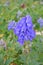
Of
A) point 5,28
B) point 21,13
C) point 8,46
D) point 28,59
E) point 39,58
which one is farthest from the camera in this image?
point 21,13

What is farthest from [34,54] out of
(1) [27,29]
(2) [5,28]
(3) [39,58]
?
(2) [5,28]

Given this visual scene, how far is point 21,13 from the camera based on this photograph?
2494 millimetres

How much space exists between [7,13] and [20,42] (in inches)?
31.2

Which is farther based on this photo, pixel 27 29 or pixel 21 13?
pixel 21 13

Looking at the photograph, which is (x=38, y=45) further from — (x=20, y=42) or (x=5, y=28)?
(x=5, y=28)

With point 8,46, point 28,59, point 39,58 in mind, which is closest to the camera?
point 28,59

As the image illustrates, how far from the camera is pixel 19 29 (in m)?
1.75

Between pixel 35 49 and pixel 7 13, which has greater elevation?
pixel 7 13

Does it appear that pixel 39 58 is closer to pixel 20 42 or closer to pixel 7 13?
pixel 20 42

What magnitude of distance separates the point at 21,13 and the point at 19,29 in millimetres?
762

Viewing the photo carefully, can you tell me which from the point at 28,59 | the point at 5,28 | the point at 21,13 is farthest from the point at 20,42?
the point at 21,13

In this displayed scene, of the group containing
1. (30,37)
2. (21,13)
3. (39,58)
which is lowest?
(39,58)

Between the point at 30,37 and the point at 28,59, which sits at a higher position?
the point at 30,37

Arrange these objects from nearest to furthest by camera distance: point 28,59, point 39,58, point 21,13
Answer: point 28,59, point 39,58, point 21,13
